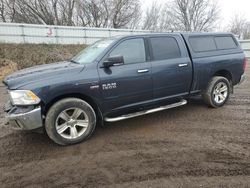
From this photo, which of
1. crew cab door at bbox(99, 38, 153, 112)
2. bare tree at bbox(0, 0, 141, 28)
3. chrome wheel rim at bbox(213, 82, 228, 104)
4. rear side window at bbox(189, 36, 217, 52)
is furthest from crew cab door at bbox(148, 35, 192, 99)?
bare tree at bbox(0, 0, 141, 28)

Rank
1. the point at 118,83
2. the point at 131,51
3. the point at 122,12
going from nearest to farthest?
the point at 118,83 < the point at 131,51 < the point at 122,12

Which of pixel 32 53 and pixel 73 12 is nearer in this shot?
pixel 32 53

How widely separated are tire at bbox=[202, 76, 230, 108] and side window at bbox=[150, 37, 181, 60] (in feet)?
4.25

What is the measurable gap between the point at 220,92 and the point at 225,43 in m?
1.28

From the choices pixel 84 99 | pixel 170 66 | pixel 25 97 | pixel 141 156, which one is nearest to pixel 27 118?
pixel 25 97

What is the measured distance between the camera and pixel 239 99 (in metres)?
7.14

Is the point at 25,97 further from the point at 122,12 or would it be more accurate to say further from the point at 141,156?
the point at 122,12

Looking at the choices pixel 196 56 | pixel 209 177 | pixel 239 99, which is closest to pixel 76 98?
pixel 209 177

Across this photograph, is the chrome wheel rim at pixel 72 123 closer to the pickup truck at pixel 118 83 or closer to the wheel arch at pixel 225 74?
the pickup truck at pixel 118 83

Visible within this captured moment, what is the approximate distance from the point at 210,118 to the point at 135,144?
214cm

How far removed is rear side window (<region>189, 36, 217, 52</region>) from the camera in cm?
578

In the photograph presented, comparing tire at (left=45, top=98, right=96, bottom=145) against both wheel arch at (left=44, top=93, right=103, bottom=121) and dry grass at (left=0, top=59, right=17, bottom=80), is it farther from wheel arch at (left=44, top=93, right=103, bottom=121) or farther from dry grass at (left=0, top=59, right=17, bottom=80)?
dry grass at (left=0, top=59, right=17, bottom=80)

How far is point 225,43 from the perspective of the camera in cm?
636

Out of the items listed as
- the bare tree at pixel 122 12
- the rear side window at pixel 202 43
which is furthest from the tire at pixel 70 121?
the bare tree at pixel 122 12
